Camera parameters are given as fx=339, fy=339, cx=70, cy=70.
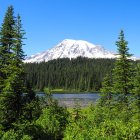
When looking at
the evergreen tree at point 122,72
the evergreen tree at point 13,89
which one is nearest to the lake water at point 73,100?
the evergreen tree at point 122,72

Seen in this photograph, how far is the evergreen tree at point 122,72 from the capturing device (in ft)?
139

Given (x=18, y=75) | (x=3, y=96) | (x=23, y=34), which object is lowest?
(x=3, y=96)

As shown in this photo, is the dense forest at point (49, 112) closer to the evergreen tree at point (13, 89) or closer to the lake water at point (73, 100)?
the evergreen tree at point (13, 89)

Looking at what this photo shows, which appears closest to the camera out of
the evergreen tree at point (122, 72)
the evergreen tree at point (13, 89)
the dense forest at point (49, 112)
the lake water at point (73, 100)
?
the dense forest at point (49, 112)

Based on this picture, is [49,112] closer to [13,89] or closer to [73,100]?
[13,89]

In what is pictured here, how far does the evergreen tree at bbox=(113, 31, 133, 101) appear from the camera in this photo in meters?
42.5

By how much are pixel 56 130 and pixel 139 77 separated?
18677mm

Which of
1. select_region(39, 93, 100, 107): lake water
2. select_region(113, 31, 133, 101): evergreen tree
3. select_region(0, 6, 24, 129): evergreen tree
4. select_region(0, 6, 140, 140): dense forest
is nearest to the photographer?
select_region(0, 6, 140, 140): dense forest

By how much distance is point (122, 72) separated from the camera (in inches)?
1692

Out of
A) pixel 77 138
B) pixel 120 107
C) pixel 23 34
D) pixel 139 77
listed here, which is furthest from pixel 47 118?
pixel 139 77

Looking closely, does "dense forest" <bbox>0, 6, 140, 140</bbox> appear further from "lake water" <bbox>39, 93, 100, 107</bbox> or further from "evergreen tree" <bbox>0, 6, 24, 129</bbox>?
"lake water" <bbox>39, 93, 100, 107</bbox>

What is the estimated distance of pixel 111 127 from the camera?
24359 mm

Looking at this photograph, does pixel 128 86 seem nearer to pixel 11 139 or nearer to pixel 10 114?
pixel 10 114

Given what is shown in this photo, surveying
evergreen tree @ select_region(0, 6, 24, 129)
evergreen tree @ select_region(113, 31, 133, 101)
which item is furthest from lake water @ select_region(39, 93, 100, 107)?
evergreen tree @ select_region(0, 6, 24, 129)
